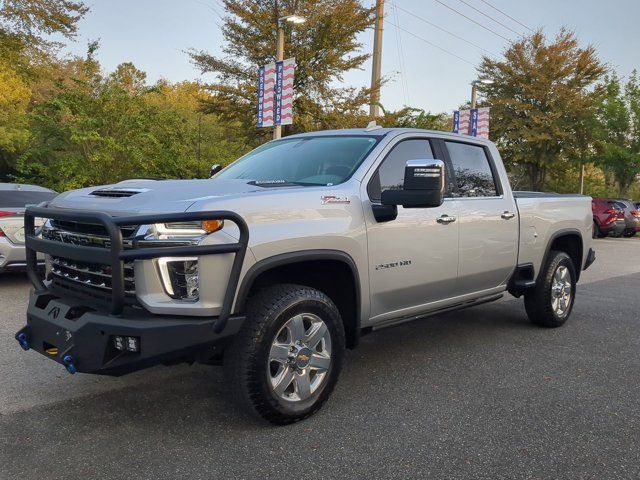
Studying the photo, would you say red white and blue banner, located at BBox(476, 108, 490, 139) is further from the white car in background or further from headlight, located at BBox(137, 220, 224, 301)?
headlight, located at BBox(137, 220, 224, 301)

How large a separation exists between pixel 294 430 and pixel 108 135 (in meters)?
12.3

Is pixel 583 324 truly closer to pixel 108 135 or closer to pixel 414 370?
pixel 414 370

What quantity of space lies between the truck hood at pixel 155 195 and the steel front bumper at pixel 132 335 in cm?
59

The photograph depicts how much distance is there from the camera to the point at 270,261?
3361mm

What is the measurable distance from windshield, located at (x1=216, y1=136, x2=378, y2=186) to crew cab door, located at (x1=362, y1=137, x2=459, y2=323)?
0.21 meters

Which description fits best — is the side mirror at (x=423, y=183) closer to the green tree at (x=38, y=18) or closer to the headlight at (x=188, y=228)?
the headlight at (x=188, y=228)

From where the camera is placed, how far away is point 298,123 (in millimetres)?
21078

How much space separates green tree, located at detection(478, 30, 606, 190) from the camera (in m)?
31.7

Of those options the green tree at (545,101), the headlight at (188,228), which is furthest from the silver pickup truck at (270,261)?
the green tree at (545,101)

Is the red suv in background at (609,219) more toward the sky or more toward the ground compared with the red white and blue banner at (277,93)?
more toward the ground

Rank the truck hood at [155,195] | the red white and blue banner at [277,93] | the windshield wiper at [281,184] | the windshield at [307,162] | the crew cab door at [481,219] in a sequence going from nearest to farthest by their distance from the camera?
1. the truck hood at [155,195]
2. the windshield wiper at [281,184]
3. the windshield at [307,162]
4. the crew cab door at [481,219]
5. the red white and blue banner at [277,93]

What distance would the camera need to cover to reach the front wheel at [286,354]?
10.8ft

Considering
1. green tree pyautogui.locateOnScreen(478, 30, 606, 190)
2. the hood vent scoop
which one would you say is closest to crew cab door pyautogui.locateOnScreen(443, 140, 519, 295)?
the hood vent scoop

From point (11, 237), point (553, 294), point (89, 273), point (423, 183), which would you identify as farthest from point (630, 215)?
point (89, 273)
